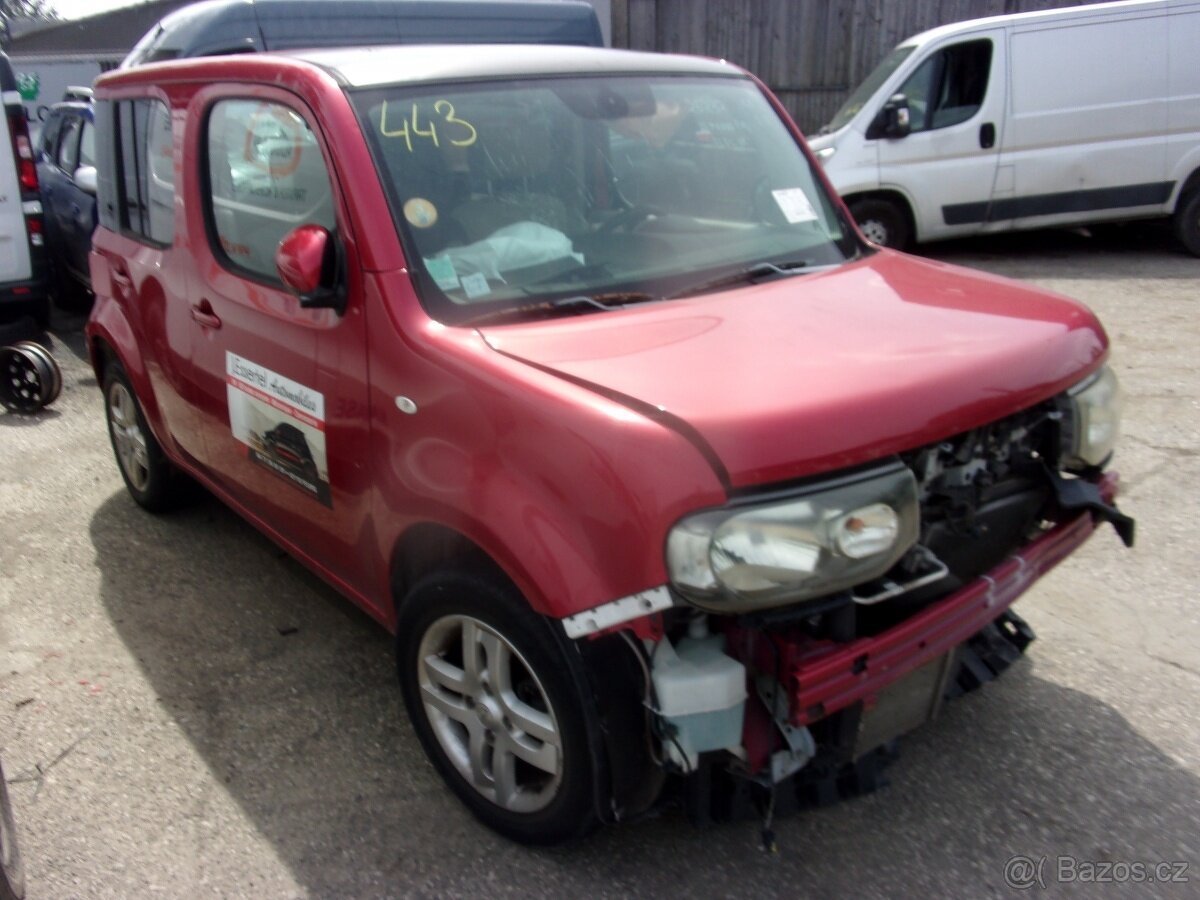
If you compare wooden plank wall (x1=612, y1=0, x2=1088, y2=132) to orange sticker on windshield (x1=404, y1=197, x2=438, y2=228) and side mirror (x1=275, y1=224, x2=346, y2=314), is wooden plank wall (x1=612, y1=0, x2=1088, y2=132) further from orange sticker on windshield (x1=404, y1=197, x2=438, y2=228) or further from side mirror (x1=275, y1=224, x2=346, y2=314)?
side mirror (x1=275, y1=224, x2=346, y2=314)

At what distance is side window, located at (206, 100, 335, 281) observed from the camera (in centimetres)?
286

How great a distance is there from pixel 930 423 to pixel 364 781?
1812 millimetres

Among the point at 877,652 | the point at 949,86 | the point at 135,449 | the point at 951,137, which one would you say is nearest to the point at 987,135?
the point at 951,137

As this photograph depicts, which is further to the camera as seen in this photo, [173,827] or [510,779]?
[173,827]

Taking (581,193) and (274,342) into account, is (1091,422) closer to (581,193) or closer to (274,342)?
(581,193)

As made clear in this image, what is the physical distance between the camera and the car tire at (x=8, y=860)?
2.29 metres

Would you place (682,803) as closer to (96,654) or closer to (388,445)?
(388,445)

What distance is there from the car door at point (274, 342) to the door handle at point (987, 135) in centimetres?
741

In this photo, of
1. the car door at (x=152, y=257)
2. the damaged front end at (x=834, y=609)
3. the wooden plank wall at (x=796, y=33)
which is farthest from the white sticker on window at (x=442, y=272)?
the wooden plank wall at (x=796, y=33)

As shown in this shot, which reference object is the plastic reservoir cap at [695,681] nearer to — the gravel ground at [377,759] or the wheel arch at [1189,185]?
the gravel ground at [377,759]

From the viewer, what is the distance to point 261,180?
3125 mm

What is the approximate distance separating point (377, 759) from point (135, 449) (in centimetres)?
233

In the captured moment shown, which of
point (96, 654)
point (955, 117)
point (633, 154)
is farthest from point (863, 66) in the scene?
point (96, 654)

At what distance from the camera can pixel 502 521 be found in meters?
2.22
